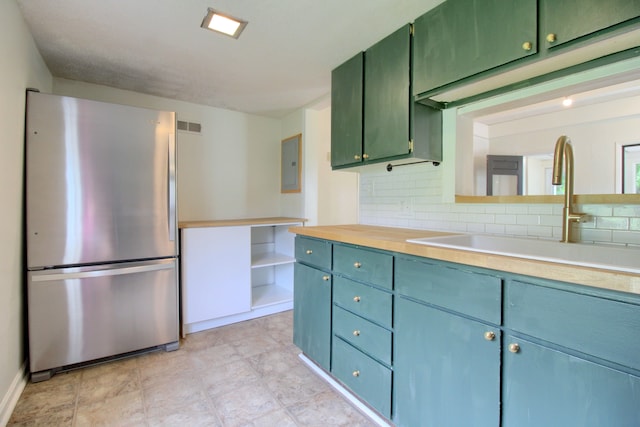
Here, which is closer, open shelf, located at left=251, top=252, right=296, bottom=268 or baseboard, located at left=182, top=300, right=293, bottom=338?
baseboard, located at left=182, top=300, right=293, bottom=338

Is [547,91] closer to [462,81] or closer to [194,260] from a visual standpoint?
[462,81]

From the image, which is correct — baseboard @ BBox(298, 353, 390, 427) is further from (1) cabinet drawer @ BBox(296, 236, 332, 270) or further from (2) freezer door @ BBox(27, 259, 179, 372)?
(2) freezer door @ BBox(27, 259, 179, 372)

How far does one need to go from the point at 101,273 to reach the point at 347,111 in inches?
81.2

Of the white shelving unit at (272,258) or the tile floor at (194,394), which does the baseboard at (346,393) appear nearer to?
the tile floor at (194,394)

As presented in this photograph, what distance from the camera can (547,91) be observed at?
1.42 metres

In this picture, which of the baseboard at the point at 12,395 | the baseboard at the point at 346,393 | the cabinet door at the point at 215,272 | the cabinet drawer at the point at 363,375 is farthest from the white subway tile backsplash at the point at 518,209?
the baseboard at the point at 12,395

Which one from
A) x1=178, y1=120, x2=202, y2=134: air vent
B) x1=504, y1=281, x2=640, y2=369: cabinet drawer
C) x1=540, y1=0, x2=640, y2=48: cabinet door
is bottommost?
x1=504, y1=281, x2=640, y2=369: cabinet drawer

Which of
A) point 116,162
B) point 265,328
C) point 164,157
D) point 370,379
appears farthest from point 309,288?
point 116,162

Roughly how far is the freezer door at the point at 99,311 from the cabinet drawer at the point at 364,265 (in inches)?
53.7

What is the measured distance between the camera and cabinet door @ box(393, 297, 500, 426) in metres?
1.05

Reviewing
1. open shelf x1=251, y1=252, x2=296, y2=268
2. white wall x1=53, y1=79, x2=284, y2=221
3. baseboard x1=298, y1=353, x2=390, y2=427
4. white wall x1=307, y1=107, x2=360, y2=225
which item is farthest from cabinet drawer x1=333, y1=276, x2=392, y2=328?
white wall x1=307, y1=107, x2=360, y2=225

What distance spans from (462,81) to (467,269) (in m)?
0.94

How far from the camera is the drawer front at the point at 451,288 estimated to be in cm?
104

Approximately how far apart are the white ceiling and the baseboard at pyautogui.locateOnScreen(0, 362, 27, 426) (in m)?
2.10
